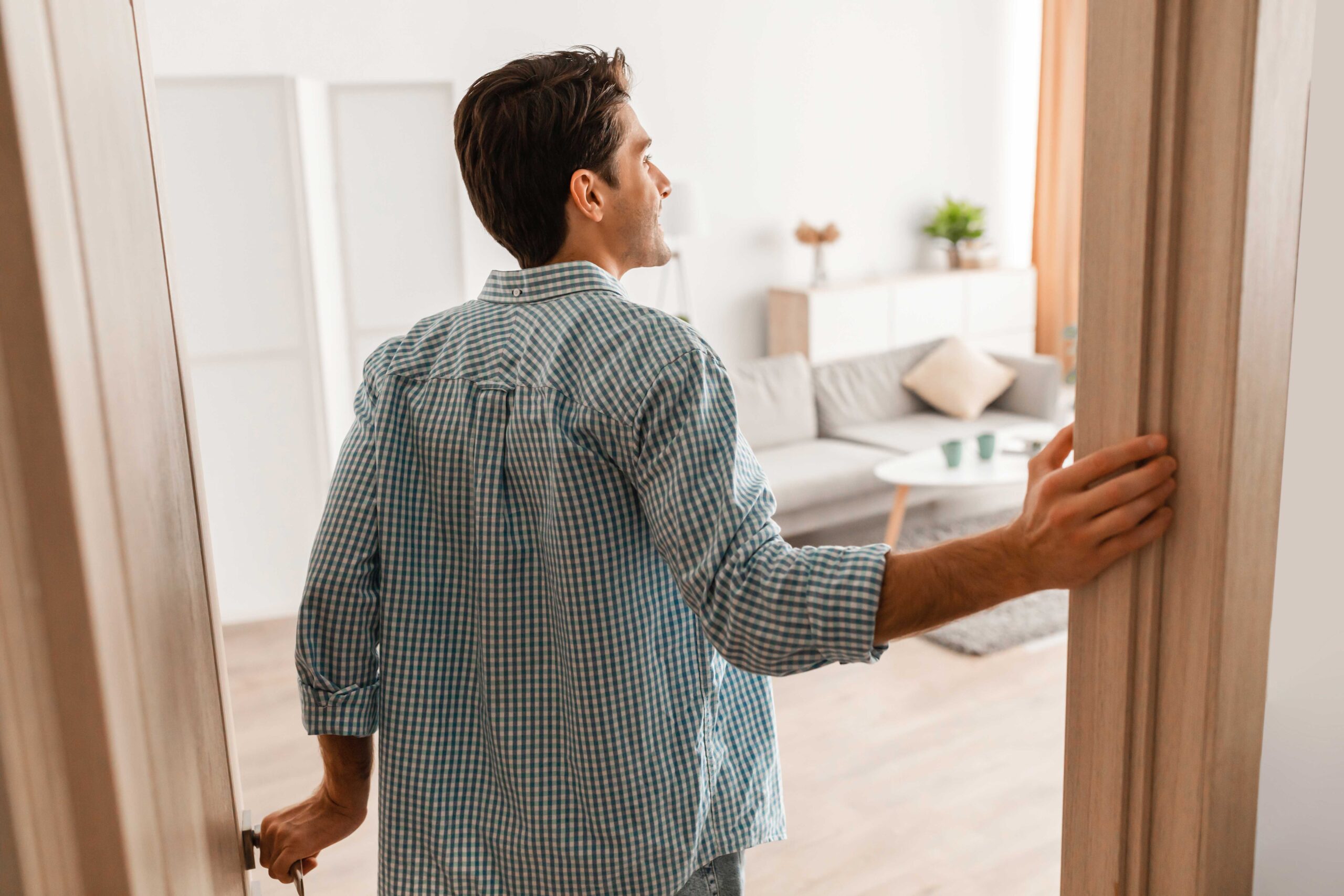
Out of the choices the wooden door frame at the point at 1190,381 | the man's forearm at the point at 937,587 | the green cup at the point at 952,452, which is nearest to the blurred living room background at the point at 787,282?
the green cup at the point at 952,452

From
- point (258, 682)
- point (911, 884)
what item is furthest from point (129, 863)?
point (258, 682)

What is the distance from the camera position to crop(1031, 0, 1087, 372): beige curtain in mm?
6836

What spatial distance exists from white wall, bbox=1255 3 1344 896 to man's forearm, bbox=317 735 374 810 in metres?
0.78

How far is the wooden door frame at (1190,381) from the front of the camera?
0.66 metres

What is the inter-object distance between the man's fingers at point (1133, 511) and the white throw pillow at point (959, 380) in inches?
180

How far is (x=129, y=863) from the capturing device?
0.49m

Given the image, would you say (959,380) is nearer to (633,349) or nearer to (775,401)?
(775,401)

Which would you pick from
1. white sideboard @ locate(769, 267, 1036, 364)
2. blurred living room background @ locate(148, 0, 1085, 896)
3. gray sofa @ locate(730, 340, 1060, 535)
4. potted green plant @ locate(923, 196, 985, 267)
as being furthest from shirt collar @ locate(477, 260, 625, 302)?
potted green plant @ locate(923, 196, 985, 267)

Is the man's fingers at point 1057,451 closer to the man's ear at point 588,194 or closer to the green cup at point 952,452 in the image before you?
→ the man's ear at point 588,194

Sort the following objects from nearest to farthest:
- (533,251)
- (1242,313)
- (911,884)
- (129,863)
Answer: (129,863), (1242,313), (533,251), (911,884)

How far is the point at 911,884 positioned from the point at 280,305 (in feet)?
8.53

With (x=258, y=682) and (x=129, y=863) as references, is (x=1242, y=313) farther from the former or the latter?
(x=258, y=682)

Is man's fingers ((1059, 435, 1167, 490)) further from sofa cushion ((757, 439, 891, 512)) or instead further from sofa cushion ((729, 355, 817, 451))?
sofa cushion ((729, 355, 817, 451))

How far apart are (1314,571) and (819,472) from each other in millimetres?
3695
